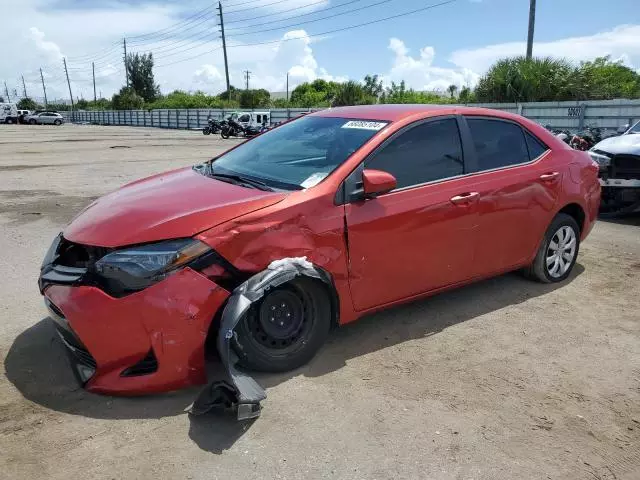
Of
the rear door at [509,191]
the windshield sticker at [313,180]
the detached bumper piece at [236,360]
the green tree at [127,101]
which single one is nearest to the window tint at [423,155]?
the rear door at [509,191]

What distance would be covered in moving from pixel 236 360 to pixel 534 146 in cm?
329

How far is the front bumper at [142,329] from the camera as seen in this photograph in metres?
2.92

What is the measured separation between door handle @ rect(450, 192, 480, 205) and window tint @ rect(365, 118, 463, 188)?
17cm

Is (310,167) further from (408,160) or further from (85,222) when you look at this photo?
(85,222)

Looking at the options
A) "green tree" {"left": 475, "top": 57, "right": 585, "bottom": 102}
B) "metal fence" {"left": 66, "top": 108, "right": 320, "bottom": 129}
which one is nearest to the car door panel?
"green tree" {"left": 475, "top": 57, "right": 585, "bottom": 102}

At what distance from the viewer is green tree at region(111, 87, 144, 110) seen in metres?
75.9

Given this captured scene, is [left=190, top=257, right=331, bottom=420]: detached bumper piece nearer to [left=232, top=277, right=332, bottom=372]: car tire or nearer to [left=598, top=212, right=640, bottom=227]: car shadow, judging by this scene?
[left=232, top=277, right=332, bottom=372]: car tire

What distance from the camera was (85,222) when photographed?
346 cm

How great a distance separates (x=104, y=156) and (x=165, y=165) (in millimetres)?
4695

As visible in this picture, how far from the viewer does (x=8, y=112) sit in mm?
62781

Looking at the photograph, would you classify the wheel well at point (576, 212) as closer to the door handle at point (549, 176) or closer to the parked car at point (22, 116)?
the door handle at point (549, 176)

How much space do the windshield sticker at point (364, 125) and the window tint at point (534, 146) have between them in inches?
63.1

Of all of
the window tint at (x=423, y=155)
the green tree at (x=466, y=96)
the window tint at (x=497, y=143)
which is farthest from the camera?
the green tree at (x=466, y=96)

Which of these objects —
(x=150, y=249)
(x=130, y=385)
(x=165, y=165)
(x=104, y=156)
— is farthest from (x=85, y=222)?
(x=104, y=156)
